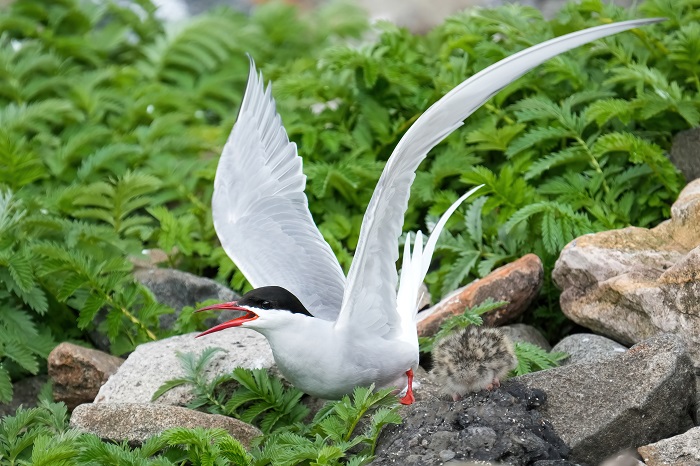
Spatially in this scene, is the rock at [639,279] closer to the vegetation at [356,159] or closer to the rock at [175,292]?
the vegetation at [356,159]

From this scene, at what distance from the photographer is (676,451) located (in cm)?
422

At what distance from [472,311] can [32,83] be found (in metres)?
5.18

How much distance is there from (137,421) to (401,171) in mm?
1684

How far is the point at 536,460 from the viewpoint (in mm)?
4168

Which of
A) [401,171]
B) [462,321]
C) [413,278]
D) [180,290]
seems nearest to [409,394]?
[462,321]

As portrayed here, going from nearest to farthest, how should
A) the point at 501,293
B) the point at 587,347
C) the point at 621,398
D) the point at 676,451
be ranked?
the point at 676,451, the point at 621,398, the point at 587,347, the point at 501,293

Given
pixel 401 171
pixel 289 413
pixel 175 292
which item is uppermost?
pixel 401 171

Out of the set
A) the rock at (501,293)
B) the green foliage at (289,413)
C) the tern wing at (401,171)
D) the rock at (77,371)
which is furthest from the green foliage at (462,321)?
the rock at (77,371)

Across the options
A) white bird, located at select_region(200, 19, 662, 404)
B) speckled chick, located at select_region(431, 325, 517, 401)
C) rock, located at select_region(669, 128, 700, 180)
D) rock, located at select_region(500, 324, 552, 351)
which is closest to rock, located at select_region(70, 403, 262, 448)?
white bird, located at select_region(200, 19, 662, 404)

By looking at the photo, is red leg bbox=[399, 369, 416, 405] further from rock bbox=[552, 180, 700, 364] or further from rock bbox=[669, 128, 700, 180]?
rock bbox=[669, 128, 700, 180]

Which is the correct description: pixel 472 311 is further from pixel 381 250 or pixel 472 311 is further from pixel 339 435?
pixel 339 435

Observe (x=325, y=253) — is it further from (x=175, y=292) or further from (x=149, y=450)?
(x=149, y=450)

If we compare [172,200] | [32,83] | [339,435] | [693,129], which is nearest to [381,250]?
[339,435]

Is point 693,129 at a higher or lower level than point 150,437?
higher
